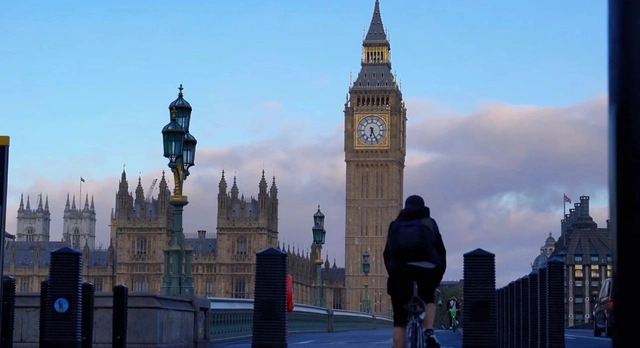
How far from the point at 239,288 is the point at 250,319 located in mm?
76838

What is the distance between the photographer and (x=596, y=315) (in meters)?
27.5

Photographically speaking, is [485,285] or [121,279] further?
[121,279]

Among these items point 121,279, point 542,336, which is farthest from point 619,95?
point 121,279

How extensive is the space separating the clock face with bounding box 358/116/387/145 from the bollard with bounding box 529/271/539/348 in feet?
367

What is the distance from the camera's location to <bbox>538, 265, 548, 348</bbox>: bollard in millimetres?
14773

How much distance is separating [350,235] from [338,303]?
11.7m

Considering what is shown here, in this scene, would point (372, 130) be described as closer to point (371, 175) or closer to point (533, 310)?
point (371, 175)

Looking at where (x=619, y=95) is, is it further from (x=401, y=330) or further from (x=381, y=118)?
(x=381, y=118)

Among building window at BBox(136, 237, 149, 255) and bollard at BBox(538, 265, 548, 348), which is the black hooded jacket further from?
building window at BBox(136, 237, 149, 255)

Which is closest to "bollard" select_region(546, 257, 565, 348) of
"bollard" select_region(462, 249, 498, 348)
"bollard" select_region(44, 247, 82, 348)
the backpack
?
"bollard" select_region(462, 249, 498, 348)

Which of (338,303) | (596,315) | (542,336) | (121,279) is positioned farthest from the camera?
(338,303)

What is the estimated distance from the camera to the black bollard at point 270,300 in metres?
12.6

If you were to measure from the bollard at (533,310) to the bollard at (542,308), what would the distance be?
775 mm

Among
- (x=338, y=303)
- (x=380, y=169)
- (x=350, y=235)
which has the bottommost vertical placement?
(x=338, y=303)
